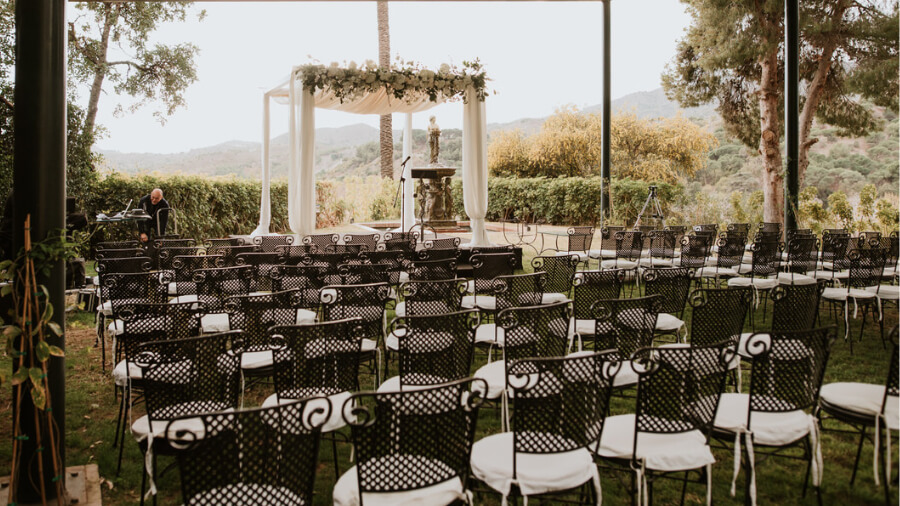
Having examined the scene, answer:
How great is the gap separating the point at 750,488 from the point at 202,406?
240cm

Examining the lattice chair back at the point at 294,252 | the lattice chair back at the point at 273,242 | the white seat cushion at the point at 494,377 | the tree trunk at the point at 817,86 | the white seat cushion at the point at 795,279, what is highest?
the tree trunk at the point at 817,86

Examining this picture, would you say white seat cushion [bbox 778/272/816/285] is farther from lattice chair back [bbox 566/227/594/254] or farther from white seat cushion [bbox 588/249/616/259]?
lattice chair back [bbox 566/227/594/254]

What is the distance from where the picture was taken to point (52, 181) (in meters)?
3.11

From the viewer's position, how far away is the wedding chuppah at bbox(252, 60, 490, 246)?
9430 mm

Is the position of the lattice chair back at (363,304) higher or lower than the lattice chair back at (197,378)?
higher

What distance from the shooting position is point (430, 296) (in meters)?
4.69

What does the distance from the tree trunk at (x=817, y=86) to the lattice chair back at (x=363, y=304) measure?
41.9 feet

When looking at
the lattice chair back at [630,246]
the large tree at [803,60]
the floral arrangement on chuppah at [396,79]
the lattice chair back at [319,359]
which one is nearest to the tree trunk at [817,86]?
the large tree at [803,60]

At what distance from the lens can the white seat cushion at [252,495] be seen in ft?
7.39

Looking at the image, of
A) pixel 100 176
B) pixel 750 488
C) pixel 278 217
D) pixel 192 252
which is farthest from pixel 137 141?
pixel 750 488

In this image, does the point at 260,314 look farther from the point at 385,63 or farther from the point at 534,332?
the point at 385,63

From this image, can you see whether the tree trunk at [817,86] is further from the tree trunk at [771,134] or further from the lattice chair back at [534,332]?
the lattice chair back at [534,332]

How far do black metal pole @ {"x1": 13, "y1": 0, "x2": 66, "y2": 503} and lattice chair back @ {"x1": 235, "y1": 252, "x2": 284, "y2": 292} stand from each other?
8.45 ft

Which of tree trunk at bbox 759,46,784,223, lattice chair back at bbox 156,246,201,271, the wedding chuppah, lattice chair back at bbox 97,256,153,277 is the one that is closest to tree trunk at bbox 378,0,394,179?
tree trunk at bbox 759,46,784,223
